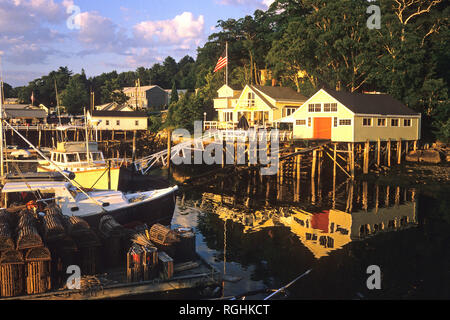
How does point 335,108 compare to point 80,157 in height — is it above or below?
above

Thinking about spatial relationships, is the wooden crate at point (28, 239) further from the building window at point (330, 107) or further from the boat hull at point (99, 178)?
the building window at point (330, 107)

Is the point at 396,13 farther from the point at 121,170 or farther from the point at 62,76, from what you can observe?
the point at 62,76

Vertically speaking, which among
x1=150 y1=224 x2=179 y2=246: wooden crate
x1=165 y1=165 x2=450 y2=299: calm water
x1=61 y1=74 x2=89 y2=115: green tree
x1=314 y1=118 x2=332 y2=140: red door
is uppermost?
x1=61 y1=74 x2=89 y2=115: green tree

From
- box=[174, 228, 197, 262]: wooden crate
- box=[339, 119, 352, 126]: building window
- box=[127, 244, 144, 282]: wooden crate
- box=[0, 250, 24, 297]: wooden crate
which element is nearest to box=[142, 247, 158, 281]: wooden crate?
box=[127, 244, 144, 282]: wooden crate

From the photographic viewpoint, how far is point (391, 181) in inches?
1346

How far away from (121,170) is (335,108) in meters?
21.3

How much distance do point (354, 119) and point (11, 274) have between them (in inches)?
1257

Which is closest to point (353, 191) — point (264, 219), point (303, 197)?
point (303, 197)

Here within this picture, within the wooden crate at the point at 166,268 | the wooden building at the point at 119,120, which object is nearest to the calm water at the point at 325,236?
the wooden crate at the point at 166,268

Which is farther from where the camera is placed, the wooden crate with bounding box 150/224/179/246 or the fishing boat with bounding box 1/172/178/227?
the fishing boat with bounding box 1/172/178/227

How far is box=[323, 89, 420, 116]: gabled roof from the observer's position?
38750mm

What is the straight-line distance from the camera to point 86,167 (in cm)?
2745

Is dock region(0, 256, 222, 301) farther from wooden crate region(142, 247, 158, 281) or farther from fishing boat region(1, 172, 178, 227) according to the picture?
fishing boat region(1, 172, 178, 227)
